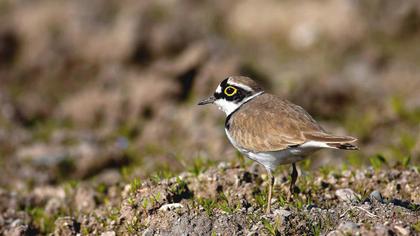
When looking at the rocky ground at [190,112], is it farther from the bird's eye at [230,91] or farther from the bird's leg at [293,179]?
the bird's eye at [230,91]

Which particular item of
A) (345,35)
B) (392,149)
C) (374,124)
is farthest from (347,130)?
(345,35)

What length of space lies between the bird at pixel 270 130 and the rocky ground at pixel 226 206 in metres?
0.32

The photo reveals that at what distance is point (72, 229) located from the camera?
6.41 metres

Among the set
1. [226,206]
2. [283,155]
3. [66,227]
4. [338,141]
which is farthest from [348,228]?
[66,227]

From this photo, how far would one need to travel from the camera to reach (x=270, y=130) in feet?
19.3

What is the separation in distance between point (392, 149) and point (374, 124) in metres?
1.45

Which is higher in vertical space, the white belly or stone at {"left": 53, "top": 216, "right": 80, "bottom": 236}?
the white belly

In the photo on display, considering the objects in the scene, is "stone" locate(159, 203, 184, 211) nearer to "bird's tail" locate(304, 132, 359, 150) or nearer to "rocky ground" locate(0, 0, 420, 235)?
"rocky ground" locate(0, 0, 420, 235)

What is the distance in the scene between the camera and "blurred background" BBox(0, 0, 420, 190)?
1017 cm

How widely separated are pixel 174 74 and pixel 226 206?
6186 mm

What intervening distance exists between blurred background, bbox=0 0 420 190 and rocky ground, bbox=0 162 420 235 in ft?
3.93

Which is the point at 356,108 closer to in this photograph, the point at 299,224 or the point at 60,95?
the point at 60,95

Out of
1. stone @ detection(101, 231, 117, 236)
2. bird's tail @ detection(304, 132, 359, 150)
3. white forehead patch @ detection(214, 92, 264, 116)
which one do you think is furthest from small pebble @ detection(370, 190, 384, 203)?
stone @ detection(101, 231, 117, 236)

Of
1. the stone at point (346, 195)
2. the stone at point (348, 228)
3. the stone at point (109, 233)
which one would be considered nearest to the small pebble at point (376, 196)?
→ the stone at point (346, 195)
